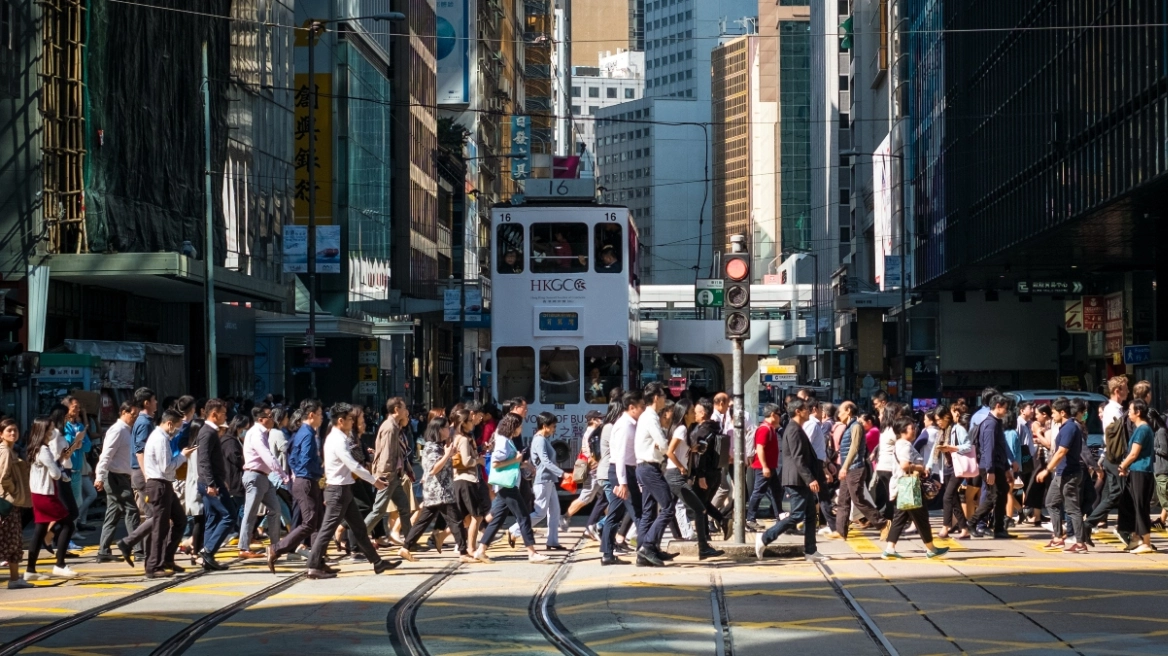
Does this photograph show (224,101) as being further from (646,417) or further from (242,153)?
(646,417)

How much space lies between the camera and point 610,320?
25156 mm

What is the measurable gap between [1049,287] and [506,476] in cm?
3249

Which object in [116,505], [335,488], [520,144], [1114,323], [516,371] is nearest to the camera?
[335,488]

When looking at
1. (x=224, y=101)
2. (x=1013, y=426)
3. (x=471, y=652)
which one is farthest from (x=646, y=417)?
(x=224, y=101)

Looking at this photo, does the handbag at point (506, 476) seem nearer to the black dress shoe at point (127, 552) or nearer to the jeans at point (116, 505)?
the black dress shoe at point (127, 552)

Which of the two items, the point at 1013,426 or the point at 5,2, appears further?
the point at 5,2

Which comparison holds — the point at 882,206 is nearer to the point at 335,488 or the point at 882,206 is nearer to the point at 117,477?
the point at 117,477

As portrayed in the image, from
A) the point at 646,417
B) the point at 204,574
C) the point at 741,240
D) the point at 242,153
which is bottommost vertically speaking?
the point at 204,574

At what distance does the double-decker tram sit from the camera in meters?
25.1

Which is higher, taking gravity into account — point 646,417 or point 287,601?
point 646,417

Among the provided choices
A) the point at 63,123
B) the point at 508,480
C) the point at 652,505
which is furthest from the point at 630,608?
the point at 63,123

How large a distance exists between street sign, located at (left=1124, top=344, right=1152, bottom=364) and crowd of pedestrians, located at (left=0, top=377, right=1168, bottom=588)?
811 inches

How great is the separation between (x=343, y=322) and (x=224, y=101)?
267 inches

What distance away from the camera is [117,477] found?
16.6 meters
